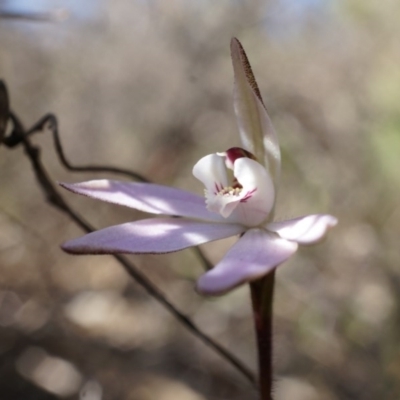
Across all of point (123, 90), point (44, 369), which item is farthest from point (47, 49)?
point (44, 369)

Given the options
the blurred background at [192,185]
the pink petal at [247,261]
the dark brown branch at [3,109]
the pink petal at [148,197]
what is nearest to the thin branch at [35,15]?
Answer: the blurred background at [192,185]

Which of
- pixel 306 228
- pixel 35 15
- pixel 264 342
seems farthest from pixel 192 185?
pixel 306 228

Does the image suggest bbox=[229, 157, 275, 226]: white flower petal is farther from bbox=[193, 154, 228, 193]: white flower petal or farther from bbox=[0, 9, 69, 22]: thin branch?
bbox=[0, 9, 69, 22]: thin branch

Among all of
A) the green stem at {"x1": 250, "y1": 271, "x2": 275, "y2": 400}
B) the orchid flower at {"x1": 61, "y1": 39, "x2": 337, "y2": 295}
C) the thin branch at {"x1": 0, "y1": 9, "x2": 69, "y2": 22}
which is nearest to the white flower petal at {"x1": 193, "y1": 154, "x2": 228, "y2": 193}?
the orchid flower at {"x1": 61, "y1": 39, "x2": 337, "y2": 295}

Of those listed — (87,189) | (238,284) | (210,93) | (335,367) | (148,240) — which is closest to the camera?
(238,284)

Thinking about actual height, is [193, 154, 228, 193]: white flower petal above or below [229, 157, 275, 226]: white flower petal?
above

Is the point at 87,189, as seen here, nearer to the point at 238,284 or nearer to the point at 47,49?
the point at 238,284

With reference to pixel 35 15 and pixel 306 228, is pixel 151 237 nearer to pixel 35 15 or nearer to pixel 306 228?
pixel 306 228
